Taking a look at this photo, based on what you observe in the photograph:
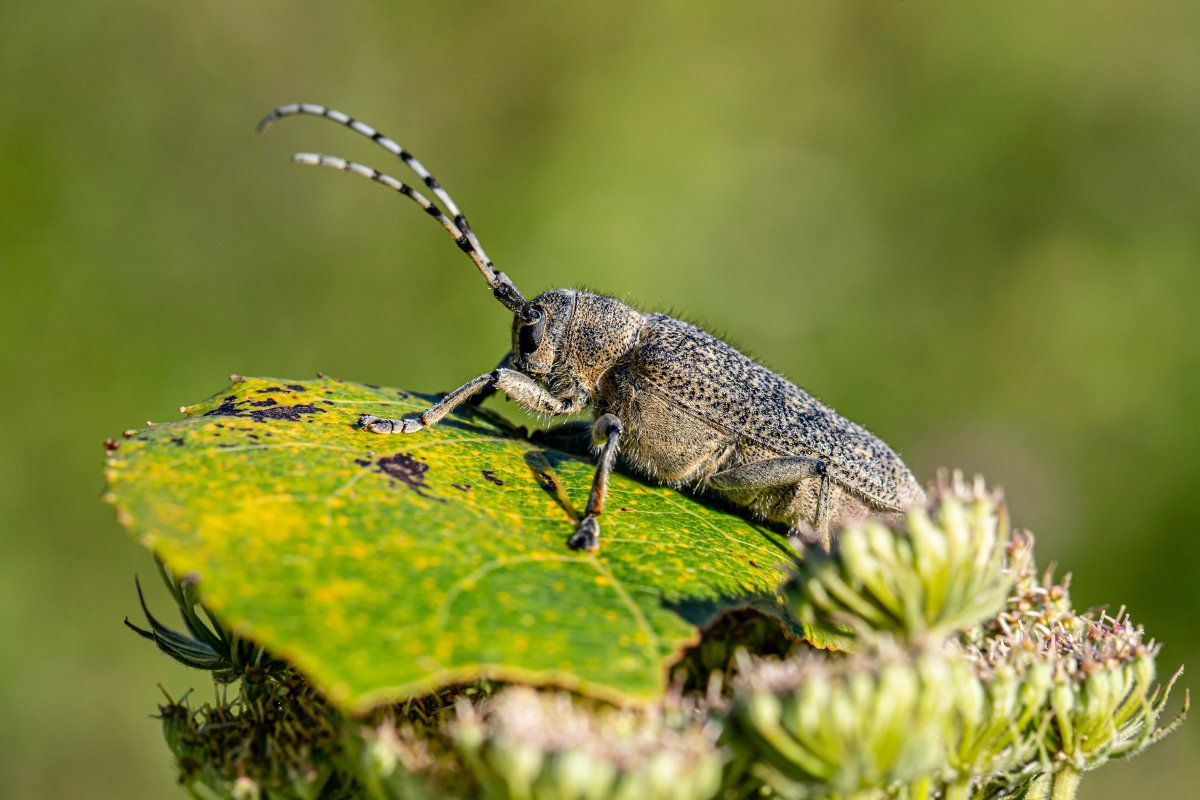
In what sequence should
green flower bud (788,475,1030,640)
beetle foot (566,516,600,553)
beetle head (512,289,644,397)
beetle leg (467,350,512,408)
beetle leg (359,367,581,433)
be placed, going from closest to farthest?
green flower bud (788,475,1030,640) < beetle foot (566,516,600,553) < beetle leg (359,367,581,433) < beetle leg (467,350,512,408) < beetle head (512,289,644,397)

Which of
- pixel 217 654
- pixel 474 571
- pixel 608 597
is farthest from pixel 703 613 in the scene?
pixel 217 654

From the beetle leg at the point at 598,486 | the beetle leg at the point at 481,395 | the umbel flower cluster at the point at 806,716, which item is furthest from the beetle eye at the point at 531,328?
the umbel flower cluster at the point at 806,716

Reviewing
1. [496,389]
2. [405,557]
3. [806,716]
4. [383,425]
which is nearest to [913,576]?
[806,716]

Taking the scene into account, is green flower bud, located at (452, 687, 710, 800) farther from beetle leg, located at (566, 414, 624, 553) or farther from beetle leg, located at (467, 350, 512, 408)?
beetle leg, located at (467, 350, 512, 408)

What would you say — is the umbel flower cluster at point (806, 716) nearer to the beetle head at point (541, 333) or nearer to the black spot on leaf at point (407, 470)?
the black spot on leaf at point (407, 470)

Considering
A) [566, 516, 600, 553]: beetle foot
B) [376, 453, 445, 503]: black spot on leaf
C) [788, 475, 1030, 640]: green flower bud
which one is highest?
[376, 453, 445, 503]: black spot on leaf

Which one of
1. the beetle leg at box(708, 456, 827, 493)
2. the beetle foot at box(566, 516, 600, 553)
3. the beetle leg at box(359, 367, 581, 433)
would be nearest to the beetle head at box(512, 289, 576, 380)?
the beetle leg at box(359, 367, 581, 433)

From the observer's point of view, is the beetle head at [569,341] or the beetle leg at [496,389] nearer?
the beetle leg at [496,389]
